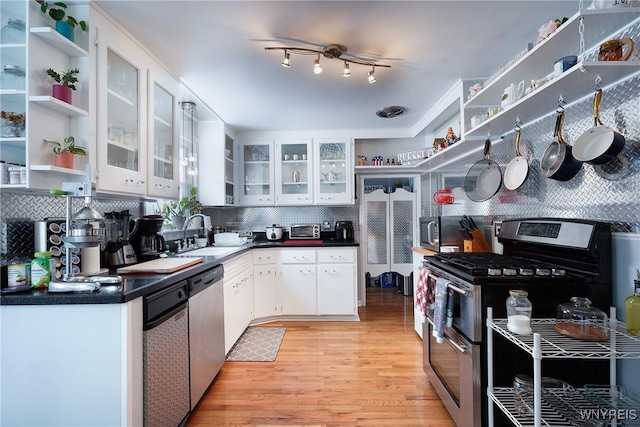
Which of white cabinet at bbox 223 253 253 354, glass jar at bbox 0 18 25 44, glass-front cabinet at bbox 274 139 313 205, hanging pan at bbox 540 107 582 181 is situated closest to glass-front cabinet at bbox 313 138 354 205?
glass-front cabinet at bbox 274 139 313 205

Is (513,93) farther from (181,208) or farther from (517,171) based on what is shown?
(181,208)

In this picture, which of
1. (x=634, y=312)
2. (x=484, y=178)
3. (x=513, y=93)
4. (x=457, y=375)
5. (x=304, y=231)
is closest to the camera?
(x=634, y=312)

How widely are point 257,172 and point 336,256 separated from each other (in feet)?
5.25

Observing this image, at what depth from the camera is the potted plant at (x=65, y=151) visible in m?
1.45

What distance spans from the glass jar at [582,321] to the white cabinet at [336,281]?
7.62 ft

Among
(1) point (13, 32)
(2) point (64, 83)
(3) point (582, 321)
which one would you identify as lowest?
(3) point (582, 321)

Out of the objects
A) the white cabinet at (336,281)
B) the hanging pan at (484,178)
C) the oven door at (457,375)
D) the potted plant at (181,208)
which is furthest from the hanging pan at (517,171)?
the potted plant at (181,208)

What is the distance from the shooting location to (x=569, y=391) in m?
1.32

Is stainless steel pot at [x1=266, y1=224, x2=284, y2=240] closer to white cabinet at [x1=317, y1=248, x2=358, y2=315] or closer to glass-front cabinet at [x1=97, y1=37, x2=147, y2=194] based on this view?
white cabinet at [x1=317, y1=248, x2=358, y2=315]

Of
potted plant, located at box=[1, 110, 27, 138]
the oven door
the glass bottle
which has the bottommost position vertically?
the oven door

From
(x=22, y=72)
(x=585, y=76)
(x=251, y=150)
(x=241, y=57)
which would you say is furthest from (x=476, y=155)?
(x=22, y=72)

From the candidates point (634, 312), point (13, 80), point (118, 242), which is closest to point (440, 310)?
point (634, 312)

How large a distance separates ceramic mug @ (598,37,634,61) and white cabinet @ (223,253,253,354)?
2648 millimetres

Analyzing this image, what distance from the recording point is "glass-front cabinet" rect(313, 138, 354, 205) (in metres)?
3.90
